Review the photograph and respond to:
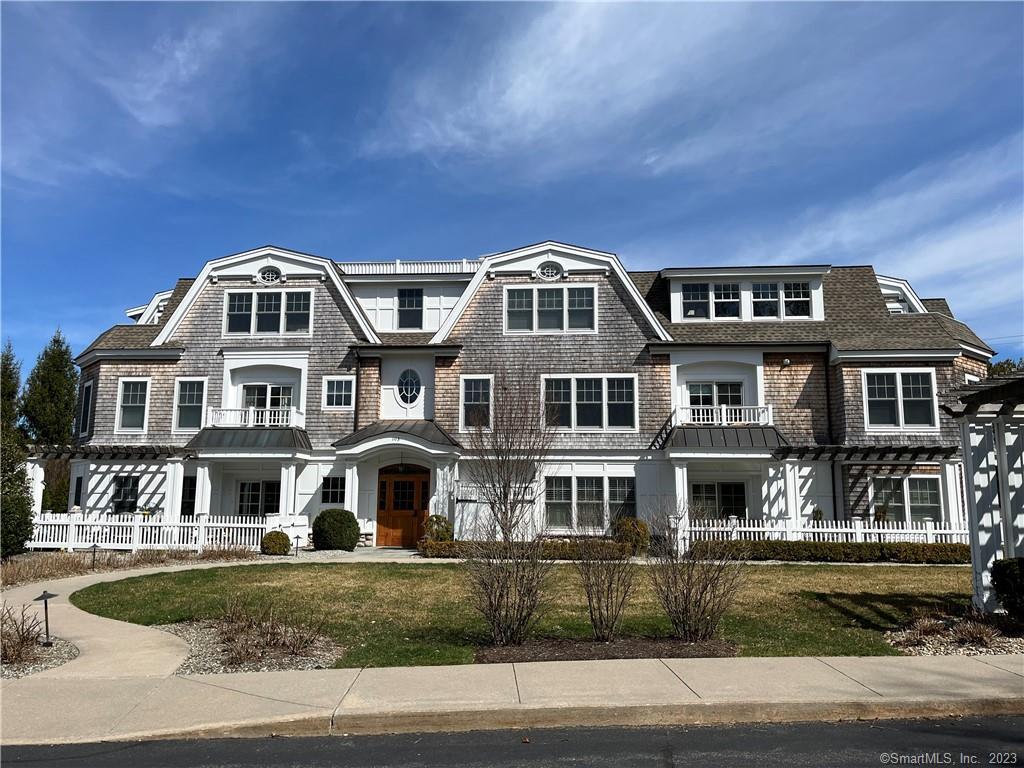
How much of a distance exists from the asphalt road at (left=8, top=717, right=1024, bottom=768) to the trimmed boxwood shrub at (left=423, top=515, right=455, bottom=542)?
14940 mm

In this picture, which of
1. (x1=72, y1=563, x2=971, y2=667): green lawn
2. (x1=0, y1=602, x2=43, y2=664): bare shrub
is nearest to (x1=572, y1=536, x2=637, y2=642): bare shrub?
(x1=72, y1=563, x2=971, y2=667): green lawn

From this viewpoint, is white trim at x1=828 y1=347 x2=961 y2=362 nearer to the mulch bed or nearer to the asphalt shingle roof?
the asphalt shingle roof

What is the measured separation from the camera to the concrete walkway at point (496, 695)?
6.86 meters

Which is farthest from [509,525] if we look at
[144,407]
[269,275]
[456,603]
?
[144,407]

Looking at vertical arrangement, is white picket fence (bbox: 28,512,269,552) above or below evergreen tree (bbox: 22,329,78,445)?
below

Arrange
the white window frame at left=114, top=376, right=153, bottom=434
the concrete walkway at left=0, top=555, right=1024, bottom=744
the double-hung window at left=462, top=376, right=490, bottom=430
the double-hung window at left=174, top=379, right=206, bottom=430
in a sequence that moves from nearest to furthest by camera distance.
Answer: the concrete walkway at left=0, top=555, right=1024, bottom=744, the double-hung window at left=462, top=376, right=490, bottom=430, the double-hung window at left=174, top=379, right=206, bottom=430, the white window frame at left=114, top=376, right=153, bottom=434

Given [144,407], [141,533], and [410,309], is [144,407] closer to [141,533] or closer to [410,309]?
[141,533]

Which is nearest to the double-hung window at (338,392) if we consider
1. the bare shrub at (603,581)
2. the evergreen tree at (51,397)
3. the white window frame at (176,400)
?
the white window frame at (176,400)

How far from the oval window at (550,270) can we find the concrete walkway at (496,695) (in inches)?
711

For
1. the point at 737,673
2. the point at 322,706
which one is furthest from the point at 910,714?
the point at 322,706

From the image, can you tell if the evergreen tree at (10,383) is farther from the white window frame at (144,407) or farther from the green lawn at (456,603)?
the green lawn at (456,603)

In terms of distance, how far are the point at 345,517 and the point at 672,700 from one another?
16.8 metres

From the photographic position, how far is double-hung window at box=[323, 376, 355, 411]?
2542 cm

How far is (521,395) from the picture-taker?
71.8 feet
